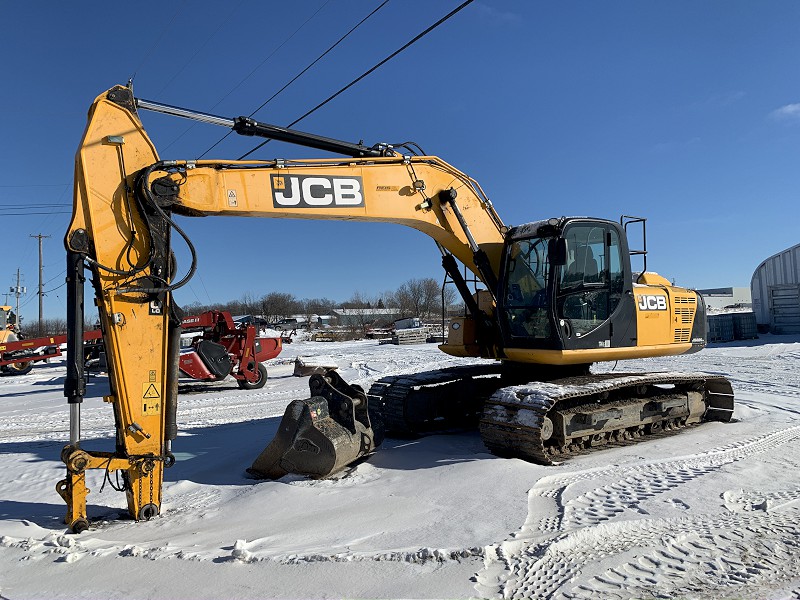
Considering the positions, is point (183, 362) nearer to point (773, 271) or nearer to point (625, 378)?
point (625, 378)

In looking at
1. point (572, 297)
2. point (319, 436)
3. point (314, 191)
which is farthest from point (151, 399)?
point (572, 297)

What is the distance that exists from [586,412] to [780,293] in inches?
1018

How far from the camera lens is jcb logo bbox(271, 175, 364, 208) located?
5750 millimetres

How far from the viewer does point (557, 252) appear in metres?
6.46

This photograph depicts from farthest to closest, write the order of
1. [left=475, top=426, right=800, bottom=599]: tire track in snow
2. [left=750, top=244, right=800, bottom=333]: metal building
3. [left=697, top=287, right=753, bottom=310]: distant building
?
[left=697, top=287, right=753, bottom=310]: distant building → [left=750, top=244, right=800, bottom=333]: metal building → [left=475, top=426, right=800, bottom=599]: tire track in snow

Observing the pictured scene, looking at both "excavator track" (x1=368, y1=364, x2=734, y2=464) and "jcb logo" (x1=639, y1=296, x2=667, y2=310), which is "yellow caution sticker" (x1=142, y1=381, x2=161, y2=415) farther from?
"jcb logo" (x1=639, y1=296, x2=667, y2=310)

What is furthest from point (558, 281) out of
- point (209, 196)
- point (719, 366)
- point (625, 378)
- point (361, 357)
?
point (361, 357)

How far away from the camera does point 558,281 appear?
6.78m

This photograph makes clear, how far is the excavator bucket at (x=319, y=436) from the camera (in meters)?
5.87

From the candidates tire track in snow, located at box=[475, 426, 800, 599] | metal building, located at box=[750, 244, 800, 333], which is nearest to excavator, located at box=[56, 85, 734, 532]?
tire track in snow, located at box=[475, 426, 800, 599]

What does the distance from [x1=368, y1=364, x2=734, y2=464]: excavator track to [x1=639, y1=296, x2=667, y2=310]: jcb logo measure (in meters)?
0.91

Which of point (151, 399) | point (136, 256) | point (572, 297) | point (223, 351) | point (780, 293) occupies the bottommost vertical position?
point (151, 399)

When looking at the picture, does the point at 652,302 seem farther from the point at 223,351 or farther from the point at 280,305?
the point at 280,305

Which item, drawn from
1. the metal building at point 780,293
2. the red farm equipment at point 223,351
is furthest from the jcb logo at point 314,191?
the metal building at point 780,293
